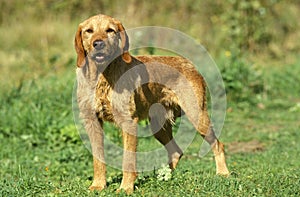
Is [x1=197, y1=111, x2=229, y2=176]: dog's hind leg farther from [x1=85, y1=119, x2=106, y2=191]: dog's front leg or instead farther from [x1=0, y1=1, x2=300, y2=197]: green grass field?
[x1=85, y1=119, x2=106, y2=191]: dog's front leg

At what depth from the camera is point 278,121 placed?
35.6 ft

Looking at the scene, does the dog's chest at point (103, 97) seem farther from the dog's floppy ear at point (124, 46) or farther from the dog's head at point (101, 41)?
the dog's floppy ear at point (124, 46)

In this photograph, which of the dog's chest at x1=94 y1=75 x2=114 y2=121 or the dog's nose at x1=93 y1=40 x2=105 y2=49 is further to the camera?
the dog's chest at x1=94 y1=75 x2=114 y2=121

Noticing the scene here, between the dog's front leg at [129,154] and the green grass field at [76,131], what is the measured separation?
161mm

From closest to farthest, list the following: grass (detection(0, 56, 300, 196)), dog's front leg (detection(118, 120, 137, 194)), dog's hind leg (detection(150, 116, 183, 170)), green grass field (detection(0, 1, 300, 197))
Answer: grass (detection(0, 56, 300, 196)), green grass field (detection(0, 1, 300, 197)), dog's front leg (detection(118, 120, 137, 194)), dog's hind leg (detection(150, 116, 183, 170))

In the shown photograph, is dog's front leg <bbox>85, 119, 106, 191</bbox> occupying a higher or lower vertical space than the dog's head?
lower

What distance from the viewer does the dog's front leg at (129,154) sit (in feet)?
18.8

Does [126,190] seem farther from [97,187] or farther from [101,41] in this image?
[101,41]

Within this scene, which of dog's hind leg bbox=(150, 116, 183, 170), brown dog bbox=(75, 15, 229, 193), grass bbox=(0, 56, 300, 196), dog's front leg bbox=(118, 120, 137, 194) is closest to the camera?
grass bbox=(0, 56, 300, 196)

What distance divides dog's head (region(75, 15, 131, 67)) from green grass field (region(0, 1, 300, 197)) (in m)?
1.33

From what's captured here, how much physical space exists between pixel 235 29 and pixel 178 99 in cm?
784

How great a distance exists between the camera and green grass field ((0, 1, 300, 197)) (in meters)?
5.59

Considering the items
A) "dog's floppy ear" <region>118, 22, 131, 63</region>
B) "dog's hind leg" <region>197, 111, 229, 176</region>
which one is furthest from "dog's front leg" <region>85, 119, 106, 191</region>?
"dog's hind leg" <region>197, 111, 229, 176</region>

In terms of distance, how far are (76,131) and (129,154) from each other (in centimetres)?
318
